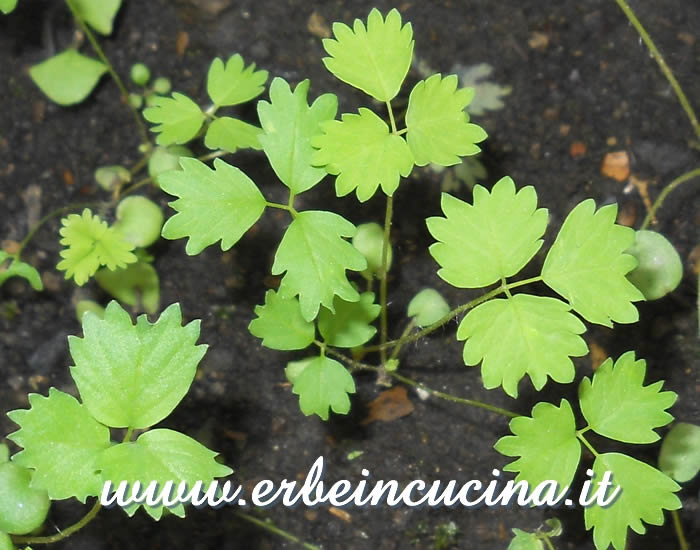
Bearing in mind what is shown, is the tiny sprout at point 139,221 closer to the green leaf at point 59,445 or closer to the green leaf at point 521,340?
the green leaf at point 59,445

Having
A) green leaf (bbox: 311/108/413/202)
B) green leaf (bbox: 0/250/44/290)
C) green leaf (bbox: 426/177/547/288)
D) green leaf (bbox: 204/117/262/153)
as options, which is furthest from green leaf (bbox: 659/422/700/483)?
green leaf (bbox: 0/250/44/290)

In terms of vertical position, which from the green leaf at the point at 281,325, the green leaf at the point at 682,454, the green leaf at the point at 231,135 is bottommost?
the green leaf at the point at 682,454

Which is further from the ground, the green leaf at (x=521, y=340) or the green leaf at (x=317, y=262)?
the green leaf at (x=317, y=262)

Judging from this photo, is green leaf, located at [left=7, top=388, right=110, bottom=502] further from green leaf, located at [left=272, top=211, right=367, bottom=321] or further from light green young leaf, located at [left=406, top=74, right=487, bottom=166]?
light green young leaf, located at [left=406, top=74, right=487, bottom=166]

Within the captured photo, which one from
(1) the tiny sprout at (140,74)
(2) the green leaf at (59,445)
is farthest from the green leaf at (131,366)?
(1) the tiny sprout at (140,74)

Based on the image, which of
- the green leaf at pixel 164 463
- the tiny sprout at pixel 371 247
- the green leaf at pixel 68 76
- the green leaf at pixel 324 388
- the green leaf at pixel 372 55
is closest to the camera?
the green leaf at pixel 164 463

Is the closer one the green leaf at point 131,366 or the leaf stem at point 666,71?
the green leaf at point 131,366

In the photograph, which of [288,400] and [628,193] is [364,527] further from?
[628,193]
